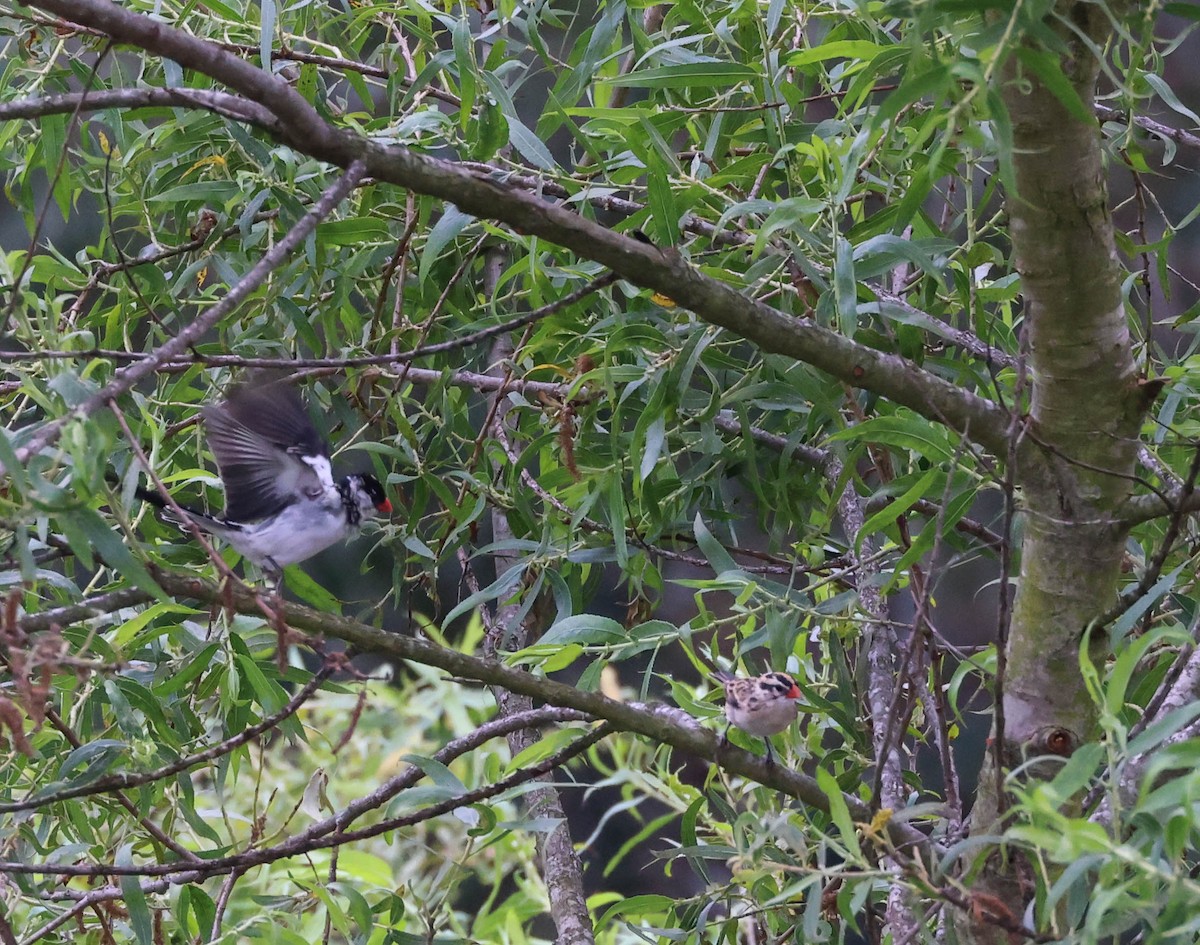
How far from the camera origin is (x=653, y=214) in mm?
1368

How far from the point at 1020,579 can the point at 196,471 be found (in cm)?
102

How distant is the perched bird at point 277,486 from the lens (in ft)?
6.16

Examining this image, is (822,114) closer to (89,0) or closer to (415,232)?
(415,232)

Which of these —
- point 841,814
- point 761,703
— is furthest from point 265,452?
point 841,814

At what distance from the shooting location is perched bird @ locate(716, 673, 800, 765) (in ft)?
4.99

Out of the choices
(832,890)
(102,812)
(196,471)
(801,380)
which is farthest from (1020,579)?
(102,812)

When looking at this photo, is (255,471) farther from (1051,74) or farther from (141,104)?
(1051,74)

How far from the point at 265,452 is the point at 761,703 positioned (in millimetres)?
939

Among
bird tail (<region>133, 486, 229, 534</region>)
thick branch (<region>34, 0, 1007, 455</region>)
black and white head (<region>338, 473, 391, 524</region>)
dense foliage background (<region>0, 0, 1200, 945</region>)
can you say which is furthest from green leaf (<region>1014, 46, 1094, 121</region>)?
black and white head (<region>338, 473, 391, 524</region>)

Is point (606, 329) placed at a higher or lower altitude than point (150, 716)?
higher

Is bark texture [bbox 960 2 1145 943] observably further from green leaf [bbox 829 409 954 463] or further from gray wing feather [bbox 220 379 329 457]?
gray wing feather [bbox 220 379 329 457]

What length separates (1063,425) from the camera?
4.22ft

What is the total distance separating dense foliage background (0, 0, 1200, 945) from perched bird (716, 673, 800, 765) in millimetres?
53

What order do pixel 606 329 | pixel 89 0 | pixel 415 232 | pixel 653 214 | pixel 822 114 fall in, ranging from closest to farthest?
pixel 89 0 → pixel 653 214 → pixel 606 329 → pixel 415 232 → pixel 822 114
